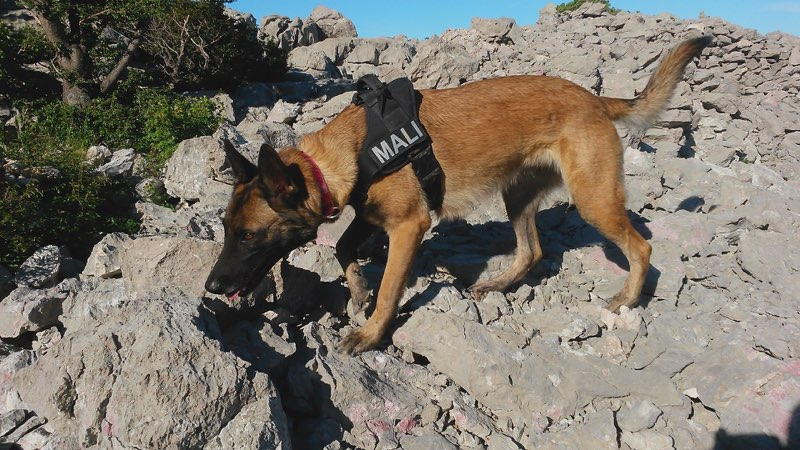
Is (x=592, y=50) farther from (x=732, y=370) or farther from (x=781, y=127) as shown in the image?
(x=732, y=370)

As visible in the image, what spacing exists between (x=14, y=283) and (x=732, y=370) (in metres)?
5.88

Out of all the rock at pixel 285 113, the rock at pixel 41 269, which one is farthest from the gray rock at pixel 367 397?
the rock at pixel 285 113

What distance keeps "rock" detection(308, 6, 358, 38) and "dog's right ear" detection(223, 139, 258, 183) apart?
60.7 ft

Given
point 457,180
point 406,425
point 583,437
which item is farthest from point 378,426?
point 457,180

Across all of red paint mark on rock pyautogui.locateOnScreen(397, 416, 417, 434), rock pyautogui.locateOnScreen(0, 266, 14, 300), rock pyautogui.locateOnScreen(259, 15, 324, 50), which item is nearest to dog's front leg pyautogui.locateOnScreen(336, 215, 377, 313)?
red paint mark on rock pyautogui.locateOnScreen(397, 416, 417, 434)

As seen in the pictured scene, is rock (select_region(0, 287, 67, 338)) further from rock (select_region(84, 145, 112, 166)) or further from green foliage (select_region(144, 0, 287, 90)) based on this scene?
green foliage (select_region(144, 0, 287, 90))

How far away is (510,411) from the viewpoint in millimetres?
3711

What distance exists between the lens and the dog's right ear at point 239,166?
11.9 feet

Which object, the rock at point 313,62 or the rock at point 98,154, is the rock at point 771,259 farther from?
the rock at point 313,62

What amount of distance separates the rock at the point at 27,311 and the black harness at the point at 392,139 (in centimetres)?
244

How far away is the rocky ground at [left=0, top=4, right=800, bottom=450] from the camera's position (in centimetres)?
276

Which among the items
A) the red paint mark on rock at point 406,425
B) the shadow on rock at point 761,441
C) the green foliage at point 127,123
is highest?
the green foliage at point 127,123

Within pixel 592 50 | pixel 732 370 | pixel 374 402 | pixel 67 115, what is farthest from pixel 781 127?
pixel 67 115

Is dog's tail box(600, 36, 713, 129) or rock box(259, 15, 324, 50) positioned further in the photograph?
rock box(259, 15, 324, 50)
